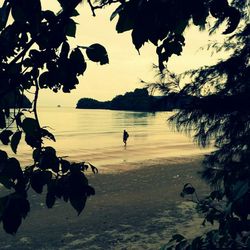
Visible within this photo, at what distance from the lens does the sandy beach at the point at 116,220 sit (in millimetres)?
9539

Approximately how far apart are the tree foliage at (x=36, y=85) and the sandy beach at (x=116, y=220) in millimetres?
8093

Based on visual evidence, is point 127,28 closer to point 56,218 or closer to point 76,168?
point 76,168

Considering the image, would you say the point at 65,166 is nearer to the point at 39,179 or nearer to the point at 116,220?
the point at 39,179

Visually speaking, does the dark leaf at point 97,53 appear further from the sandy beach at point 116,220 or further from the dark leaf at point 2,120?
the sandy beach at point 116,220

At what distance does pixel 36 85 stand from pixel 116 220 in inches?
412

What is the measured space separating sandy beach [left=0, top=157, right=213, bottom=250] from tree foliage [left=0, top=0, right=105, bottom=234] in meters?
→ 8.09

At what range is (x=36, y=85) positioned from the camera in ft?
5.35

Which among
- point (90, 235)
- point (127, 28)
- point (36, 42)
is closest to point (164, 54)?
point (127, 28)

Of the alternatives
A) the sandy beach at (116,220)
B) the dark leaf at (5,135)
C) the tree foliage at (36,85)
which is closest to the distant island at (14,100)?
the tree foliage at (36,85)

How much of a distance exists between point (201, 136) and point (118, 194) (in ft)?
27.3

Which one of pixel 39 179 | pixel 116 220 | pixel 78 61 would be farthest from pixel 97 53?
pixel 116 220

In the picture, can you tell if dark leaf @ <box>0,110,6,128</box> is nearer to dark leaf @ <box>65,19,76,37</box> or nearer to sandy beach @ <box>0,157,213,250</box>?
dark leaf @ <box>65,19,76,37</box>

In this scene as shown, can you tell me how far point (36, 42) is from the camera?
1.48 meters

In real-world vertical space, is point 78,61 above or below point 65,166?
above
